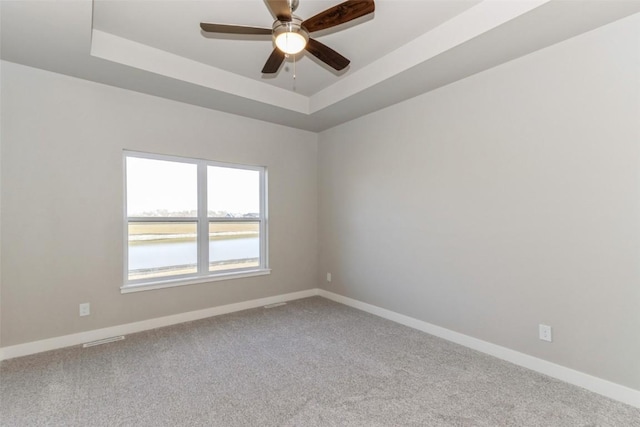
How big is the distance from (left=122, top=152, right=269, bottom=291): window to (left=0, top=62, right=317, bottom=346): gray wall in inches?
5.5

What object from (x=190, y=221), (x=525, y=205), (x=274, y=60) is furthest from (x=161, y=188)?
(x=525, y=205)

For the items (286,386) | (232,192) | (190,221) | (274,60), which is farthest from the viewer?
(232,192)

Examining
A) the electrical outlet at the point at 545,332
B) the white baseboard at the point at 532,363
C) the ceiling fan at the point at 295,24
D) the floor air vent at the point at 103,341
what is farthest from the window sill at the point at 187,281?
the electrical outlet at the point at 545,332

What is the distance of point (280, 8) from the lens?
5.88 feet

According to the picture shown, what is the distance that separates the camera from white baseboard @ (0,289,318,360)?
276cm

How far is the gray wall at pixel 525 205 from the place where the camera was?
2.13m

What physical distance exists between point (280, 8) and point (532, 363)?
125 inches

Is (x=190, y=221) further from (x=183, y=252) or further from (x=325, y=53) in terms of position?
(x=325, y=53)

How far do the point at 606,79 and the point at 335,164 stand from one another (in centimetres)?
297

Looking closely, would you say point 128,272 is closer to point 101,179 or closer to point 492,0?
point 101,179

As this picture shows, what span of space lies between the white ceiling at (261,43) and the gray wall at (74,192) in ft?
0.78

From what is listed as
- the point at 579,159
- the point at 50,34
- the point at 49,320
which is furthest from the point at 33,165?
the point at 579,159

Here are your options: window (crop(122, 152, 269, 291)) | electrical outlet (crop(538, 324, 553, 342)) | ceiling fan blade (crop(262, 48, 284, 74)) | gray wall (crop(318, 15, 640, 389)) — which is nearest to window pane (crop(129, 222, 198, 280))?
window (crop(122, 152, 269, 291))

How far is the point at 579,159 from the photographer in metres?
2.30
